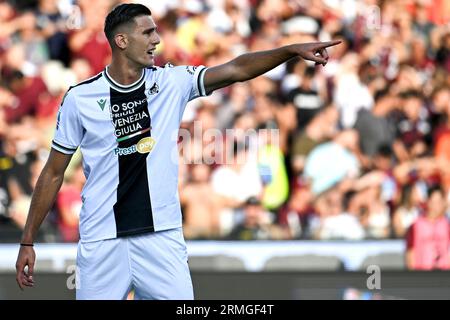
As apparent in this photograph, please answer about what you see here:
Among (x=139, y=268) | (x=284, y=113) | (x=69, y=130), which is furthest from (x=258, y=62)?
(x=284, y=113)

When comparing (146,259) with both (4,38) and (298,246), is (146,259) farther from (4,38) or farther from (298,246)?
(4,38)

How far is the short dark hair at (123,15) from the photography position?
5977mm

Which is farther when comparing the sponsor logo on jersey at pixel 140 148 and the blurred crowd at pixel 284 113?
the blurred crowd at pixel 284 113

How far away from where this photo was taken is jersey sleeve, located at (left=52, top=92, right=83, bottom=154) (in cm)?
597

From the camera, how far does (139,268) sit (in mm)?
5883

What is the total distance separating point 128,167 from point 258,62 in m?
0.85

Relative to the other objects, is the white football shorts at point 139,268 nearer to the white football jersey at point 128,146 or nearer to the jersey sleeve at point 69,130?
the white football jersey at point 128,146

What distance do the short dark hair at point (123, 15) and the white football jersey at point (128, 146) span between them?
26cm

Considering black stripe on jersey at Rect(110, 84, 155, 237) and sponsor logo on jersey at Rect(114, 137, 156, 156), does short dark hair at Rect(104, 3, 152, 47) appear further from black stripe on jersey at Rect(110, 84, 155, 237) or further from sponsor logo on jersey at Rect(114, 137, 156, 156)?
sponsor logo on jersey at Rect(114, 137, 156, 156)

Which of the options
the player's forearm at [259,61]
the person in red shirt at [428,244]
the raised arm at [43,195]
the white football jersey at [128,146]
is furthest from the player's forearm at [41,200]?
the person in red shirt at [428,244]

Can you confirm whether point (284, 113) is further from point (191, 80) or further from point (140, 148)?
point (140, 148)

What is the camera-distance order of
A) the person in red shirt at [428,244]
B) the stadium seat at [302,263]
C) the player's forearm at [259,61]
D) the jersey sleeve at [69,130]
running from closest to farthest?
the player's forearm at [259,61] → the jersey sleeve at [69,130] → the stadium seat at [302,263] → the person in red shirt at [428,244]

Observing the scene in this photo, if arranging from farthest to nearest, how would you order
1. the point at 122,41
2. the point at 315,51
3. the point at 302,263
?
the point at 302,263 < the point at 122,41 < the point at 315,51
